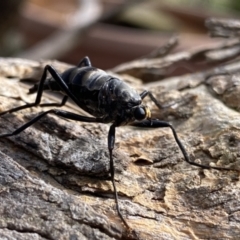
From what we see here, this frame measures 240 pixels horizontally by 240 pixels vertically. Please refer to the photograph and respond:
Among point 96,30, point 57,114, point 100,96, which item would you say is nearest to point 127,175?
point 57,114

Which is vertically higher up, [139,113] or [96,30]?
[139,113]

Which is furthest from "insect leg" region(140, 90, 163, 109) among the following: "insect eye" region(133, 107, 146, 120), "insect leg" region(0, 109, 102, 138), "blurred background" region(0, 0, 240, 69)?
"blurred background" region(0, 0, 240, 69)

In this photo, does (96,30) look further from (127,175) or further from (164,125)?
(127,175)

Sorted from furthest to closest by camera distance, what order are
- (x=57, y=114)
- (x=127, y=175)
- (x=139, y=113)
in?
(x=139, y=113), (x=57, y=114), (x=127, y=175)

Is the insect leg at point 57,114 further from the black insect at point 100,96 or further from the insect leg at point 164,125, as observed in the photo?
the insect leg at point 164,125

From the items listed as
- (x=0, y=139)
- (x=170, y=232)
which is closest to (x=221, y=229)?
(x=170, y=232)

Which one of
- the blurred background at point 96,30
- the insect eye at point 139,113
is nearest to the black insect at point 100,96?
the insect eye at point 139,113

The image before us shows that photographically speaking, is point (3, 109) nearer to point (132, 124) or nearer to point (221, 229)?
point (132, 124)
